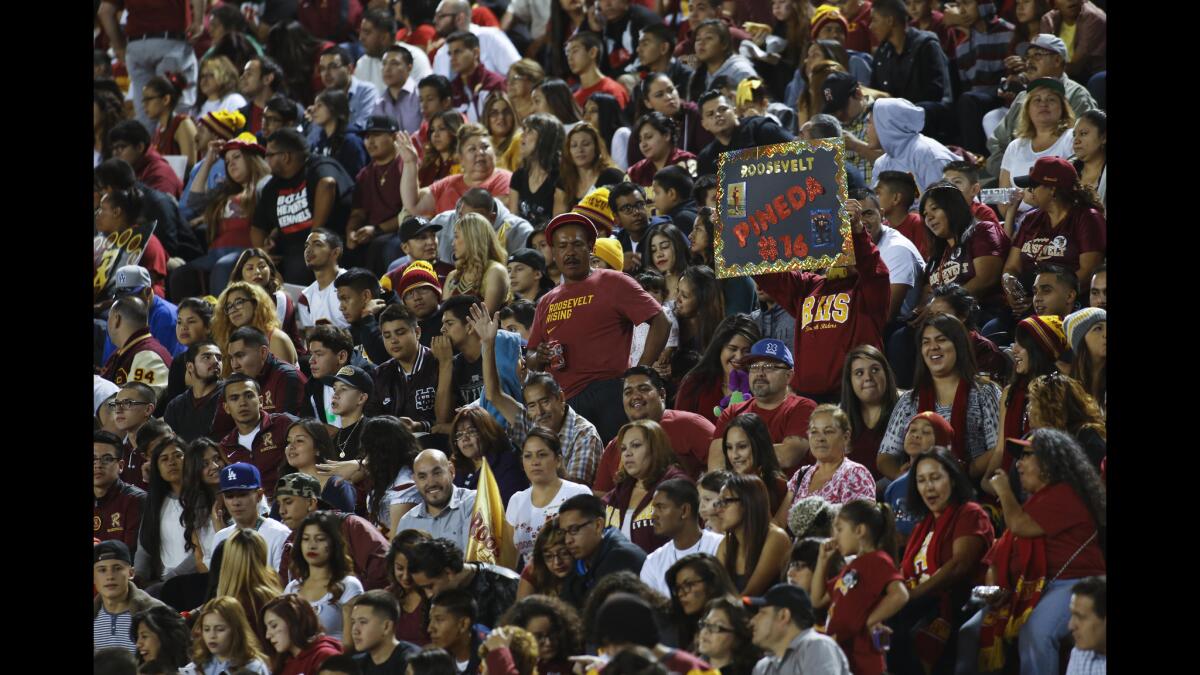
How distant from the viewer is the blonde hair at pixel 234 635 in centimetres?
929

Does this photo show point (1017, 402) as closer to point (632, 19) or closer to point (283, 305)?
point (283, 305)

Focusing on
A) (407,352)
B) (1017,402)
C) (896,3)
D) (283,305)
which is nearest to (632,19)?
(896,3)

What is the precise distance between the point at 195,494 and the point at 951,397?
3838mm

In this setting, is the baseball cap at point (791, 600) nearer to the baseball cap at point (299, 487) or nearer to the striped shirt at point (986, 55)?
the baseball cap at point (299, 487)

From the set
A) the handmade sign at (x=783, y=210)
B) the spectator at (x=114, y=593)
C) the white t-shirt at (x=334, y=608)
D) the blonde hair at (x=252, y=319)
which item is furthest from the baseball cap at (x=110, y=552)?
the handmade sign at (x=783, y=210)

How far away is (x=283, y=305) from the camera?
42.9 ft

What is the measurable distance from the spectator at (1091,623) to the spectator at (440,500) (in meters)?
3.12

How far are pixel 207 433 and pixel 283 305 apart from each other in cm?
161

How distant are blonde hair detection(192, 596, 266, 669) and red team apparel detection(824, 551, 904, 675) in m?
2.62

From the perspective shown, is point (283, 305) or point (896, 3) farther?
point (896, 3)

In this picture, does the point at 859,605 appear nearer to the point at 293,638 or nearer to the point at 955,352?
the point at 955,352

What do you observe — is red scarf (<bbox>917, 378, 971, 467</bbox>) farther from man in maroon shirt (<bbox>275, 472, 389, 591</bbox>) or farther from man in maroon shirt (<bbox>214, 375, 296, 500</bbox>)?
man in maroon shirt (<bbox>214, 375, 296, 500</bbox>)

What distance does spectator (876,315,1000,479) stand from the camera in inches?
372

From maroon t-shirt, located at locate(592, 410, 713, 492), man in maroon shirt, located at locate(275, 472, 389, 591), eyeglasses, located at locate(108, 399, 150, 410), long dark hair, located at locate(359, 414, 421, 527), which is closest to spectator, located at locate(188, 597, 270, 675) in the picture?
man in maroon shirt, located at locate(275, 472, 389, 591)
